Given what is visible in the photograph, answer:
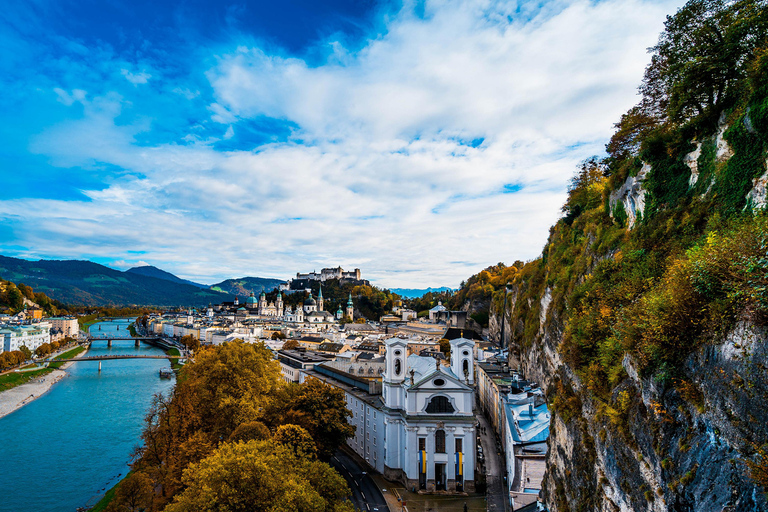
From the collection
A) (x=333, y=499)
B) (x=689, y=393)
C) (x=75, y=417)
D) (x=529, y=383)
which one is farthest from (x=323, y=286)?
(x=689, y=393)

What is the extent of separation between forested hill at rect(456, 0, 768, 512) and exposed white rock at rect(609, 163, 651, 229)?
0.08m

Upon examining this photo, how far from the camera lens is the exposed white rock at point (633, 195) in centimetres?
1407

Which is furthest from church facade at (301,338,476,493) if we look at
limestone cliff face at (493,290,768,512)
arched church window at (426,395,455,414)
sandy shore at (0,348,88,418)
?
sandy shore at (0,348,88,418)

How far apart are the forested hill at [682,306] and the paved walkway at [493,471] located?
653cm

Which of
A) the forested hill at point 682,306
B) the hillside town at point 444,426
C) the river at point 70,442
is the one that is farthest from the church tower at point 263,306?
the forested hill at point 682,306

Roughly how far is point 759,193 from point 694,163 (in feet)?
11.2

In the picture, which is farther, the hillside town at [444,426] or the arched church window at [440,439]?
the arched church window at [440,439]

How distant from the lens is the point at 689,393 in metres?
7.07

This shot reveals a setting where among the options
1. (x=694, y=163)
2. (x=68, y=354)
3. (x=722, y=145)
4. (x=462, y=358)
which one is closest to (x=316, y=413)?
(x=462, y=358)

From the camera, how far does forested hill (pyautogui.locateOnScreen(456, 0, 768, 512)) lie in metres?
6.21

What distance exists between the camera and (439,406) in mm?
21625

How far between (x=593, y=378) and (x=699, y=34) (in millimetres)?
10004

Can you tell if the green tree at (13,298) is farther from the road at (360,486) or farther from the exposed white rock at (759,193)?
the exposed white rock at (759,193)

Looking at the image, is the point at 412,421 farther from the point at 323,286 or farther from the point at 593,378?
the point at 323,286
